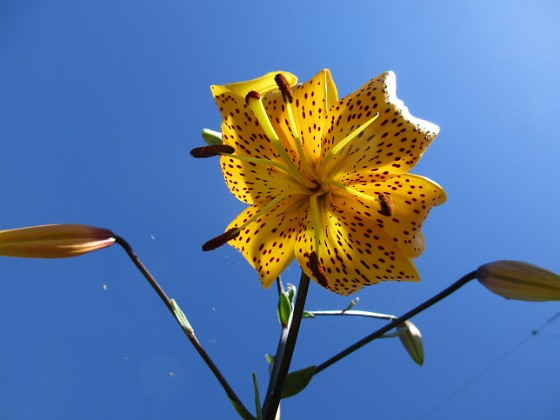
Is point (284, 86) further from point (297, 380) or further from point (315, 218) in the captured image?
point (297, 380)

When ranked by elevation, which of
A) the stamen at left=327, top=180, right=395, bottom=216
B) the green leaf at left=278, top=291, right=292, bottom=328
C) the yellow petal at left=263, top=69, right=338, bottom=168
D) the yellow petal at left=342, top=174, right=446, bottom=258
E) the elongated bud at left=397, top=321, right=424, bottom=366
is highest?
the yellow petal at left=263, top=69, right=338, bottom=168

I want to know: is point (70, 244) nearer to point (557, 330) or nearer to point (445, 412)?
point (445, 412)

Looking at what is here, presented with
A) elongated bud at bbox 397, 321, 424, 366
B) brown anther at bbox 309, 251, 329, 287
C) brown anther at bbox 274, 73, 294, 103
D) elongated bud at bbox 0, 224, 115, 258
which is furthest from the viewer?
elongated bud at bbox 397, 321, 424, 366

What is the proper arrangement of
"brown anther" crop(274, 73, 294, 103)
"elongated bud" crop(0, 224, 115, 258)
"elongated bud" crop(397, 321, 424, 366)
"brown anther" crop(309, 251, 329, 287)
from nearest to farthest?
1. "elongated bud" crop(0, 224, 115, 258)
2. "brown anther" crop(309, 251, 329, 287)
3. "brown anther" crop(274, 73, 294, 103)
4. "elongated bud" crop(397, 321, 424, 366)

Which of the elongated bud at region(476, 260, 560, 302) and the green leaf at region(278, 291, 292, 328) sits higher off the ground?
the green leaf at region(278, 291, 292, 328)

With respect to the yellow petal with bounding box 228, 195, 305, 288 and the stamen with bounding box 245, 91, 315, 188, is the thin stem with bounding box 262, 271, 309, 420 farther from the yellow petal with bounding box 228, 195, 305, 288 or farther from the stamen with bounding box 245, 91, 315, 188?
the stamen with bounding box 245, 91, 315, 188

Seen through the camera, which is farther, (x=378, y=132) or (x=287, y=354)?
(x=378, y=132)

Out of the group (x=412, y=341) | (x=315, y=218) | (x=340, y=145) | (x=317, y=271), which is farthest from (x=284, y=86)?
(x=412, y=341)

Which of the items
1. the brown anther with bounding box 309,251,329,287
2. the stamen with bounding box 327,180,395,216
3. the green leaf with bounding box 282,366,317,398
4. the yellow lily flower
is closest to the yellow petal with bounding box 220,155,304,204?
the yellow lily flower
